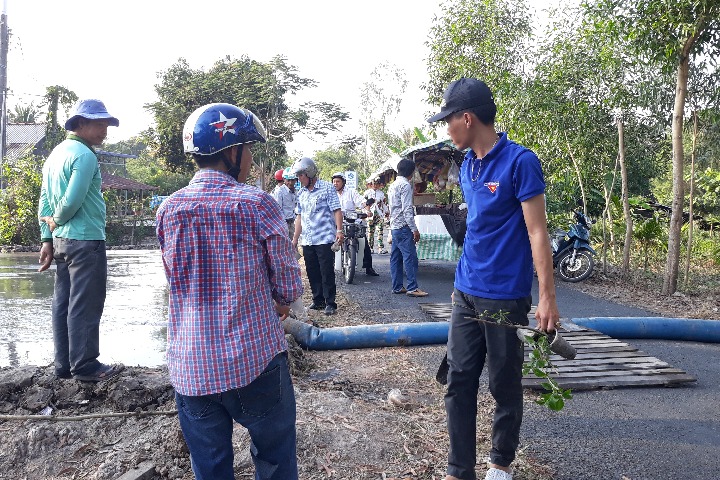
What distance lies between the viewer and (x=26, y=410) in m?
4.06

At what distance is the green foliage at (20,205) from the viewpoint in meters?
18.1

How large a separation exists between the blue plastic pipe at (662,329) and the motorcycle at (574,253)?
4.34 m

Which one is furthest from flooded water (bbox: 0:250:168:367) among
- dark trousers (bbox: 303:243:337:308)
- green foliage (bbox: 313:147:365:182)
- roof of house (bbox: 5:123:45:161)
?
green foliage (bbox: 313:147:365:182)

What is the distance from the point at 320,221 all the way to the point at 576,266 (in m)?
5.52

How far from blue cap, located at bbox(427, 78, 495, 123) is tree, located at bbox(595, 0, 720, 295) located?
6.71 metres

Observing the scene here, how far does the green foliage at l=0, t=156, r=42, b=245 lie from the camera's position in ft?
59.3

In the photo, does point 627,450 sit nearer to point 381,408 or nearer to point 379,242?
point 381,408

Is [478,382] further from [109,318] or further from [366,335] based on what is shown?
[109,318]

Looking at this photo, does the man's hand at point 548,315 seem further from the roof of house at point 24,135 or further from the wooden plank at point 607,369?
the roof of house at point 24,135

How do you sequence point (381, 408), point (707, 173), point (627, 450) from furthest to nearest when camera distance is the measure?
1. point (707, 173)
2. point (381, 408)
3. point (627, 450)

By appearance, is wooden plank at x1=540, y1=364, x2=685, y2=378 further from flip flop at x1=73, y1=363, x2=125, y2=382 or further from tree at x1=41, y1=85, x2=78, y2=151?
tree at x1=41, y1=85, x2=78, y2=151

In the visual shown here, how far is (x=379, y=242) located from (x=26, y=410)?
43.0 ft

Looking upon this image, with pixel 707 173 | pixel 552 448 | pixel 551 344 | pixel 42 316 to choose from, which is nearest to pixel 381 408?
pixel 552 448

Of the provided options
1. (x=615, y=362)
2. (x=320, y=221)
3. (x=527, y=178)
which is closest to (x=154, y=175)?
(x=320, y=221)
